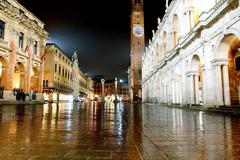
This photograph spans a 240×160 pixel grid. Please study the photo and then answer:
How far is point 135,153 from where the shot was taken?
3.15 m

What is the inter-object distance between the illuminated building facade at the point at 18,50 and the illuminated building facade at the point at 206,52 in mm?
20071

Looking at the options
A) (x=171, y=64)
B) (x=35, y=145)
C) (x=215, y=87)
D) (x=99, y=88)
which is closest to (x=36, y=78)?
(x=171, y=64)

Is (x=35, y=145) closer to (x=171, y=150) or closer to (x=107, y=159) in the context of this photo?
(x=107, y=159)

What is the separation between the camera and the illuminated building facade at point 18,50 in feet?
91.5

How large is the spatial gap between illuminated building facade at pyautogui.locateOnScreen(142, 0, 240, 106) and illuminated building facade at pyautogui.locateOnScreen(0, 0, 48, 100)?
2007 centimetres

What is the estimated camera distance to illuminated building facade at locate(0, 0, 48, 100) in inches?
1098

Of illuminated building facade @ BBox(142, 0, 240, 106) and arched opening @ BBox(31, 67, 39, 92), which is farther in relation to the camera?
arched opening @ BBox(31, 67, 39, 92)

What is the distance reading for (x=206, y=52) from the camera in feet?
53.5

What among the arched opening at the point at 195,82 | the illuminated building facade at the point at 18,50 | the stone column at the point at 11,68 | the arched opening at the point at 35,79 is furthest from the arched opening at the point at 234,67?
the arched opening at the point at 35,79

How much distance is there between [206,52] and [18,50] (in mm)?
25005

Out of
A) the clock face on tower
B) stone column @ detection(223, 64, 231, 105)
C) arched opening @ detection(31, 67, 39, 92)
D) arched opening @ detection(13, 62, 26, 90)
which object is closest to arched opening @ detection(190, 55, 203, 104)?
→ stone column @ detection(223, 64, 231, 105)

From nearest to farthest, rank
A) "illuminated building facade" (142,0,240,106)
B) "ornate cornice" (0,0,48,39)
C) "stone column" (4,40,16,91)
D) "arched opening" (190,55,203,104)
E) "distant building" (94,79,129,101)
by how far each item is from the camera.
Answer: "illuminated building facade" (142,0,240,106) → "arched opening" (190,55,203,104) → "ornate cornice" (0,0,48,39) → "stone column" (4,40,16,91) → "distant building" (94,79,129,101)

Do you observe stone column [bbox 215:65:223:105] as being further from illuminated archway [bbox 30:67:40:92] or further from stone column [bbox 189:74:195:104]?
illuminated archway [bbox 30:67:40:92]

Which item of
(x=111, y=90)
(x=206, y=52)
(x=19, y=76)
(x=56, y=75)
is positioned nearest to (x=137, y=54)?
(x=56, y=75)
